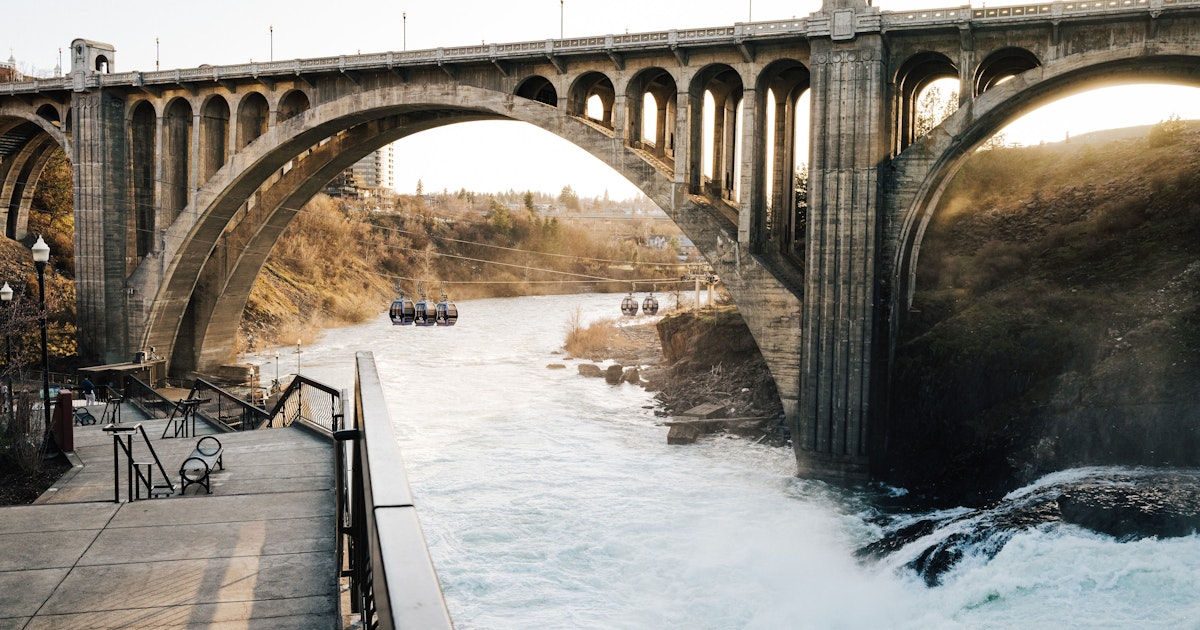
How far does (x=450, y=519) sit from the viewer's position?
21.5 m

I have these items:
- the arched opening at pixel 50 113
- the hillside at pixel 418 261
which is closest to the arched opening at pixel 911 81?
the arched opening at pixel 50 113

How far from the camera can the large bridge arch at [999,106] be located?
18.6 m

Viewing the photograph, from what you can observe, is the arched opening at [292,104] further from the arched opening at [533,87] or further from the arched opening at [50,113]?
the arched opening at [50,113]

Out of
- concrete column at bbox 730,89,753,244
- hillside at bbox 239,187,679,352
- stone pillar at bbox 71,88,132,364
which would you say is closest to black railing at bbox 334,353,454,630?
concrete column at bbox 730,89,753,244

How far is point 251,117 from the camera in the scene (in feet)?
100

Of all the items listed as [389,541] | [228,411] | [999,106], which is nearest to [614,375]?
[228,411]

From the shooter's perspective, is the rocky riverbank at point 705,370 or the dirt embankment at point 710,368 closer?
the rocky riverbank at point 705,370

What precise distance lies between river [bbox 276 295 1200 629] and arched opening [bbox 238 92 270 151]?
34.5ft

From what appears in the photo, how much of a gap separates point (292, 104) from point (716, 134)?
45.5 feet

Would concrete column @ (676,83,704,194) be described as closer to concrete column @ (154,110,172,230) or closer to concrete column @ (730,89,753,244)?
concrete column @ (730,89,753,244)

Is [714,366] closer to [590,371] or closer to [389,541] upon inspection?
[590,371]

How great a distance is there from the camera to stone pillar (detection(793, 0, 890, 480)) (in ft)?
65.0

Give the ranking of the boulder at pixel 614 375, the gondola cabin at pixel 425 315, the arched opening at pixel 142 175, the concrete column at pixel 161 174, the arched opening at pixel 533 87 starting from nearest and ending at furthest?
the gondola cabin at pixel 425 315 < the arched opening at pixel 533 87 < the concrete column at pixel 161 174 < the arched opening at pixel 142 175 < the boulder at pixel 614 375

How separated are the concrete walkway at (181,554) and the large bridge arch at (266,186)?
1477 centimetres
